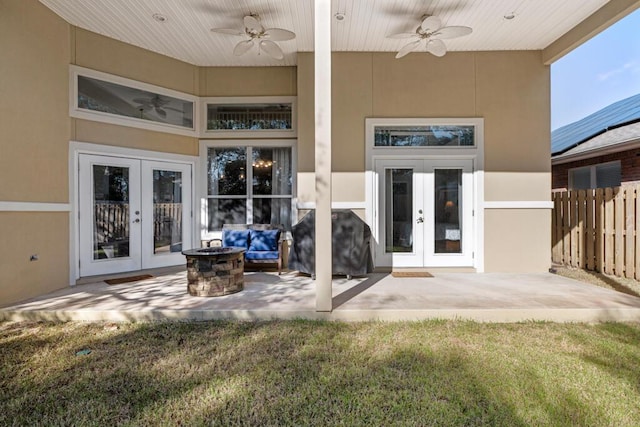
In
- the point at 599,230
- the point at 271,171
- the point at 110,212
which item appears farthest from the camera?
the point at 271,171

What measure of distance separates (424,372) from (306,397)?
3.00ft

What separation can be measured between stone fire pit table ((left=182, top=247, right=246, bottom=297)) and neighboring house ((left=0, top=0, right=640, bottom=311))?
1.91 m

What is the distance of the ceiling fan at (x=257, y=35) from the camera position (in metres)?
4.35

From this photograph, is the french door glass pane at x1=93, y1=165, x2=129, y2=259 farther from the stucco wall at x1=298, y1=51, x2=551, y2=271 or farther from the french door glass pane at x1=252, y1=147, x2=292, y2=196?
the stucco wall at x1=298, y1=51, x2=551, y2=271

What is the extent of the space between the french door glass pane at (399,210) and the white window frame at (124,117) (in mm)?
3762

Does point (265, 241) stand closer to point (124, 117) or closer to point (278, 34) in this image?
point (124, 117)

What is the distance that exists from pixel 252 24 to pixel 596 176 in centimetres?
872

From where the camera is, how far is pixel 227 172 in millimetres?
6262

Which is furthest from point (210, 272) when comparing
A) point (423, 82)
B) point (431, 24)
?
point (423, 82)

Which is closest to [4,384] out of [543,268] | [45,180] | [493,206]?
[45,180]

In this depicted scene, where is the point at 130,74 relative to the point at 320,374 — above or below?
above

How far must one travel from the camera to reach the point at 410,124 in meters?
5.60

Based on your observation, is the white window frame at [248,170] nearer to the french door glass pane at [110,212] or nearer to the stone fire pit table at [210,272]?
the french door glass pane at [110,212]

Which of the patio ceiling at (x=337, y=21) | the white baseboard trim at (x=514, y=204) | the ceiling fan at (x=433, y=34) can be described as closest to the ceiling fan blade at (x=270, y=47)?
the patio ceiling at (x=337, y=21)
